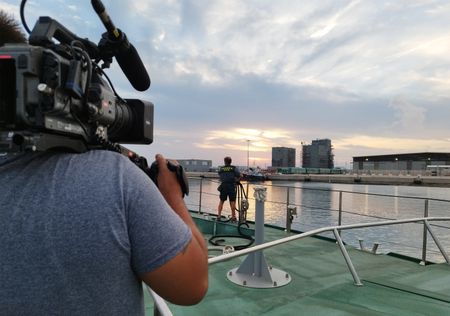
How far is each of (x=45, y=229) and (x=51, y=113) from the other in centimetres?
24

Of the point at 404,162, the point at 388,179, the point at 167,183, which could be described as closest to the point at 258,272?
the point at 167,183

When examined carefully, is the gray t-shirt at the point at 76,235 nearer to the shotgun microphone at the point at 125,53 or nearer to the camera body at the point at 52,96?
the camera body at the point at 52,96

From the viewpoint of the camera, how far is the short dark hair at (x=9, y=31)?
3.51ft

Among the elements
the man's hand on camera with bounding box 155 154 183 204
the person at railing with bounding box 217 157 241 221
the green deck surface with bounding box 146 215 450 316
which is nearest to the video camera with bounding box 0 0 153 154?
the man's hand on camera with bounding box 155 154 183 204

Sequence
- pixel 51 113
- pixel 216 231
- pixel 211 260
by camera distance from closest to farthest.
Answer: pixel 51 113 → pixel 211 260 → pixel 216 231

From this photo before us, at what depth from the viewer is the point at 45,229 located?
808 mm

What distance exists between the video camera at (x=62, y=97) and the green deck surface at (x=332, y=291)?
2404mm

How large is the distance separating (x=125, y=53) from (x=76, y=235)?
575 mm

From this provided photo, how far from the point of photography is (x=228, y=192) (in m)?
8.84

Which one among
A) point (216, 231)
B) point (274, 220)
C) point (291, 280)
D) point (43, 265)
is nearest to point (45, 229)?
point (43, 265)

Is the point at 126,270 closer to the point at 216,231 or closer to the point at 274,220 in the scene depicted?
the point at 216,231

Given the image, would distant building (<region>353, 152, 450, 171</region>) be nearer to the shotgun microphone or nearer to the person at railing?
the person at railing

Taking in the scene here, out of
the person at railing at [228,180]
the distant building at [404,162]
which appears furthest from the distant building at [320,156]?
the person at railing at [228,180]

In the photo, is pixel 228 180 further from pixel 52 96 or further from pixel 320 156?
pixel 320 156
